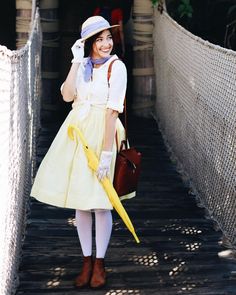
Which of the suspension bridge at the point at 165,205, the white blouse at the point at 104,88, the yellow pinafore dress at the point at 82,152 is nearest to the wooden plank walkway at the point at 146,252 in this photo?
the suspension bridge at the point at 165,205

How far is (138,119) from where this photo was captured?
23.5 feet

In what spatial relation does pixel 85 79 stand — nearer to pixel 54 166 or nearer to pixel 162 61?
pixel 54 166

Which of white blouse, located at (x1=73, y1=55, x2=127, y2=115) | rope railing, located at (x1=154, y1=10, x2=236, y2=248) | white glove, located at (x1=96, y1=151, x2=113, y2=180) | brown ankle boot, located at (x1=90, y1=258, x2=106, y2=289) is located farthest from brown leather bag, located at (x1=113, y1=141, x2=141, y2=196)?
rope railing, located at (x1=154, y1=10, x2=236, y2=248)

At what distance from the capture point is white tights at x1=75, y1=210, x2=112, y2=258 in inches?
138

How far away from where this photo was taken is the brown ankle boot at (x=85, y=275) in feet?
11.6

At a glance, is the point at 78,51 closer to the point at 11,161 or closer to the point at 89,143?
the point at 89,143

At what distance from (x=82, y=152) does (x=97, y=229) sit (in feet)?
1.29

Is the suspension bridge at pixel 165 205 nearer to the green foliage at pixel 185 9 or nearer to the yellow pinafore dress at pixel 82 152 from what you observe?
the yellow pinafore dress at pixel 82 152

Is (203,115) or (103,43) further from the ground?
(103,43)

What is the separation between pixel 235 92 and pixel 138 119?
10.2 feet

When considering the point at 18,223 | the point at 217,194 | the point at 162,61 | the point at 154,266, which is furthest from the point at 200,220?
the point at 162,61

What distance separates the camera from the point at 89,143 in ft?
11.3

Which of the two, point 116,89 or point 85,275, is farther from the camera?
point 85,275

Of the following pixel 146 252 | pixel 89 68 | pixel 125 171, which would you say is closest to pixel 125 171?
pixel 125 171
